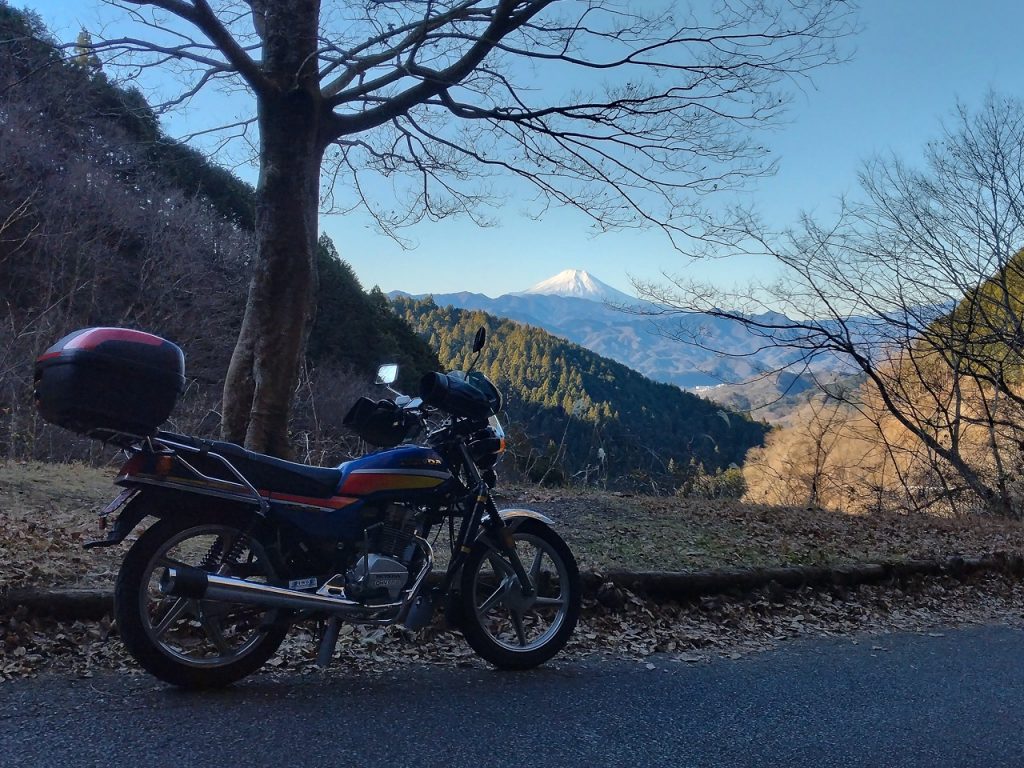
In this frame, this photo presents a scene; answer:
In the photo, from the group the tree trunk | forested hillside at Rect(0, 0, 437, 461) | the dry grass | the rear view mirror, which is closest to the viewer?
the rear view mirror

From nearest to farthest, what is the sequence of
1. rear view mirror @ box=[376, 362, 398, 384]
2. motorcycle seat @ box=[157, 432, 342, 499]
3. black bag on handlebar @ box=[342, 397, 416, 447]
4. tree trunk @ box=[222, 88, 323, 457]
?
motorcycle seat @ box=[157, 432, 342, 499]
black bag on handlebar @ box=[342, 397, 416, 447]
rear view mirror @ box=[376, 362, 398, 384]
tree trunk @ box=[222, 88, 323, 457]

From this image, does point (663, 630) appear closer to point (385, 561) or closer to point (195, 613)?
point (385, 561)

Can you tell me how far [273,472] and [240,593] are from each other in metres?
0.51

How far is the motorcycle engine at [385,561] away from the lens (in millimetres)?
3676

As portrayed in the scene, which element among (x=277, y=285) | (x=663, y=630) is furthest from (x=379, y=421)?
(x=277, y=285)

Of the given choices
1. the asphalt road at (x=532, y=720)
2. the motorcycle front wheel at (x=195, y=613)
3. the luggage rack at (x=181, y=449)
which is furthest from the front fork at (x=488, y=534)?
the luggage rack at (x=181, y=449)

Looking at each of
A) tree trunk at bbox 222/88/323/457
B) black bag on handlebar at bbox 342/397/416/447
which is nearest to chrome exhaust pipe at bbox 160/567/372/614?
black bag on handlebar at bbox 342/397/416/447

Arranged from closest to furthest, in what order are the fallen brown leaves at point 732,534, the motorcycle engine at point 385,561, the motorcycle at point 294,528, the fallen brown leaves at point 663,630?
the motorcycle at point 294,528
the motorcycle engine at point 385,561
the fallen brown leaves at point 663,630
the fallen brown leaves at point 732,534

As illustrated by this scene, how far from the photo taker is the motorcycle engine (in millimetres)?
3676

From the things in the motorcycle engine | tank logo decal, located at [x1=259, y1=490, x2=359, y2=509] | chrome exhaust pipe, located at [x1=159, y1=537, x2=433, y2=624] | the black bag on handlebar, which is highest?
the black bag on handlebar

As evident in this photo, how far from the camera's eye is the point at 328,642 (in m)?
3.60

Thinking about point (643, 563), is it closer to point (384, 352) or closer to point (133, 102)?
point (133, 102)

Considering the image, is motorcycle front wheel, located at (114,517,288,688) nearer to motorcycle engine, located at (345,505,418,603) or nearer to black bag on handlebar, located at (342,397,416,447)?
motorcycle engine, located at (345,505,418,603)

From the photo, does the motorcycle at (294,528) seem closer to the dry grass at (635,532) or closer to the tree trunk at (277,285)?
the dry grass at (635,532)
